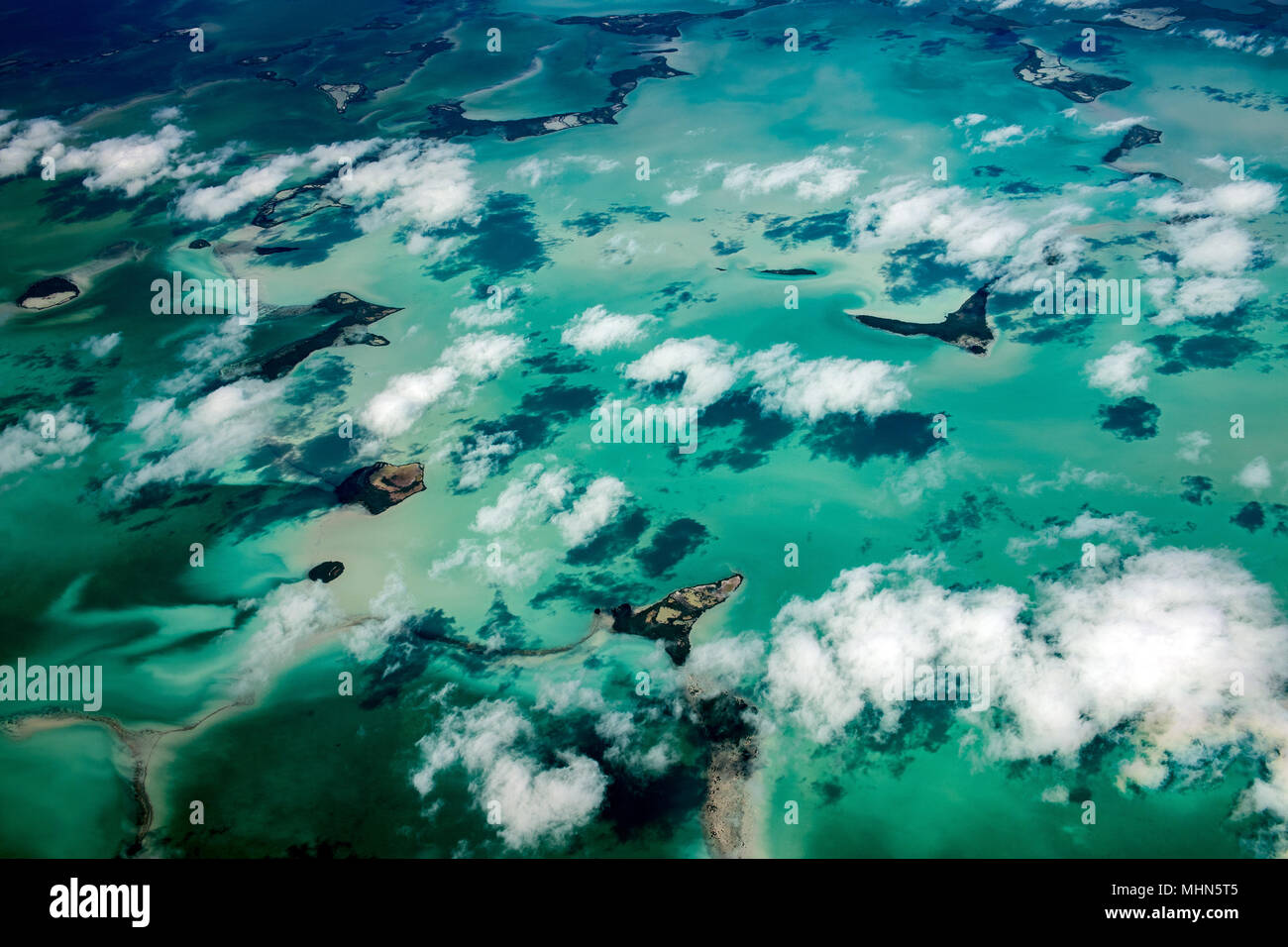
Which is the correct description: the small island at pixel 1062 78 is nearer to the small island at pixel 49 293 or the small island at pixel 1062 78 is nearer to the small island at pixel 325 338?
the small island at pixel 325 338

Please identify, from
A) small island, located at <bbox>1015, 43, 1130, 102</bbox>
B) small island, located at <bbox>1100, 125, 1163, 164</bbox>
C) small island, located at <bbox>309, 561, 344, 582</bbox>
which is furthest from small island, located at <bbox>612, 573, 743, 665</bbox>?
small island, located at <bbox>1015, 43, 1130, 102</bbox>

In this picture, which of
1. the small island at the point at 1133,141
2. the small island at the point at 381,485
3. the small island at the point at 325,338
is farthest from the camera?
the small island at the point at 1133,141

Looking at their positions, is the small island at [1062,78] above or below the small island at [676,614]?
above

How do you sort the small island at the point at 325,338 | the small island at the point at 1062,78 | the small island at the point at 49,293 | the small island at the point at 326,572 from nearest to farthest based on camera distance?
the small island at the point at 326,572 → the small island at the point at 325,338 → the small island at the point at 49,293 → the small island at the point at 1062,78

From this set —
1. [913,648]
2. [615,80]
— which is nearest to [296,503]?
[913,648]

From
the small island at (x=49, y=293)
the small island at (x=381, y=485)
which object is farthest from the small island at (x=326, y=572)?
the small island at (x=49, y=293)

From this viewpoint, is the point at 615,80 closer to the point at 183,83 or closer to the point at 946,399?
the point at 183,83

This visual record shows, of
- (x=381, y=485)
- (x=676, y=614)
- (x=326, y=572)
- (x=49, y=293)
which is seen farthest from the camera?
(x=49, y=293)

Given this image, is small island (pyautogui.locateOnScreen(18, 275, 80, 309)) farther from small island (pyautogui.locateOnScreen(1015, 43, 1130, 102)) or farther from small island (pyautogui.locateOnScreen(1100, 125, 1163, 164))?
small island (pyautogui.locateOnScreen(1015, 43, 1130, 102))

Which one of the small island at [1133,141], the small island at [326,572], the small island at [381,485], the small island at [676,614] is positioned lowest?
the small island at [326,572]

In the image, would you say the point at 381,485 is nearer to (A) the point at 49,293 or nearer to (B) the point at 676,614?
(B) the point at 676,614

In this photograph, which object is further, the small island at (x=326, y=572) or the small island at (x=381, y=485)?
the small island at (x=381, y=485)

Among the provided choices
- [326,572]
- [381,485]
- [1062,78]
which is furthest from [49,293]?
[1062,78]
